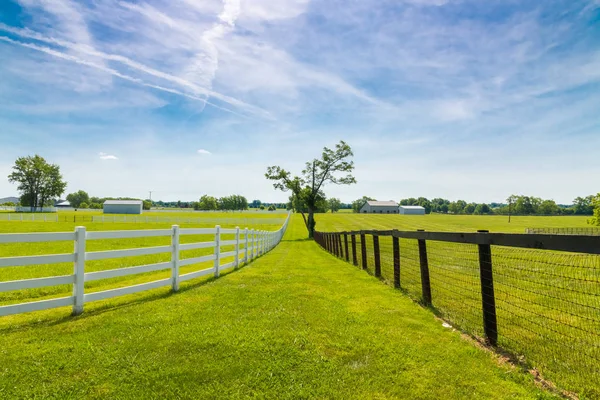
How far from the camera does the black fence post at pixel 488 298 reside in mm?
4168

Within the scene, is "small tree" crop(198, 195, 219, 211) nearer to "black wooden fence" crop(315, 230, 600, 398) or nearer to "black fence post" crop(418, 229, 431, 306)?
"black fence post" crop(418, 229, 431, 306)

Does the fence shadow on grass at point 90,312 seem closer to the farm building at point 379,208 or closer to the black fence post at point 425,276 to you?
the black fence post at point 425,276

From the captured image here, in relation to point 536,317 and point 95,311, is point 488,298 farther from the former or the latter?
point 95,311

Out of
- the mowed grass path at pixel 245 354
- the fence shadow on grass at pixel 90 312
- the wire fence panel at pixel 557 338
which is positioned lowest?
the wire fence panel at pixel 557 338

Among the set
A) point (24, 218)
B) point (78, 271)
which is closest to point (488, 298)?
point (78, 271)

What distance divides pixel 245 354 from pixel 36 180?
4797 inches

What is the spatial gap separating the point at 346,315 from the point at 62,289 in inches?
293

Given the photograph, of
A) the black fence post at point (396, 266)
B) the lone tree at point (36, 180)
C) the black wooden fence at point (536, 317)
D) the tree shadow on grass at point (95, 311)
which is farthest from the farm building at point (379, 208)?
the tree shadow on grass at point (95, 311)

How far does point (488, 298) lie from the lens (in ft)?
14.3

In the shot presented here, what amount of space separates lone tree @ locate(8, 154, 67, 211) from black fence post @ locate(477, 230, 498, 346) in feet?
399

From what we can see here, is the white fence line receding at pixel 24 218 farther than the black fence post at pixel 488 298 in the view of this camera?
Yes

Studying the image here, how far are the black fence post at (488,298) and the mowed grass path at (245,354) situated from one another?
37 cm

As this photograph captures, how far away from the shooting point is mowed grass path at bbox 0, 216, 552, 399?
3.04 metres

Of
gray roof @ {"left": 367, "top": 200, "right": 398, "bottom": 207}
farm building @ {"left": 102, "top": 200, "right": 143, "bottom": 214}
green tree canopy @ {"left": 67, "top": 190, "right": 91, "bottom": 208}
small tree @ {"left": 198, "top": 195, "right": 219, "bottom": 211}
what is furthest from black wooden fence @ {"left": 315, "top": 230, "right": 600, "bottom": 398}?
green tree canopy @ {"left": 67, "top": 190, "right": 91, "bottom": 208}
